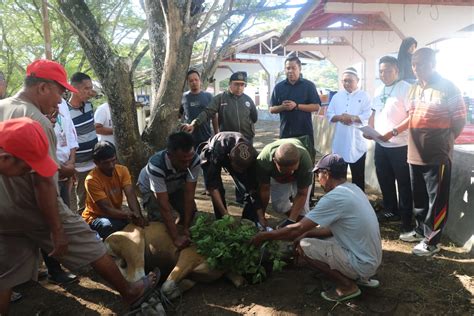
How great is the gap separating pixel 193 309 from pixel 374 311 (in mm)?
1439

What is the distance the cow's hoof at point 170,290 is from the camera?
10.4 feet

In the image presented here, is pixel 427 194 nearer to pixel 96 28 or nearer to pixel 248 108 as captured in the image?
pixel 248 108

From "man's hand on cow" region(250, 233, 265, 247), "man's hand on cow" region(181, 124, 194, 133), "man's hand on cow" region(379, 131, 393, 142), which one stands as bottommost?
"man's hand on cow" region(250, 233, 265, 247)

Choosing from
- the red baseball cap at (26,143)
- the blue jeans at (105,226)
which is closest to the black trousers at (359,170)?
the blue jeans at (105,226)

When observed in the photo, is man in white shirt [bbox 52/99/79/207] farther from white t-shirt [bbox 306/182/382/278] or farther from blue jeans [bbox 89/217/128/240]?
white t-shirt [bbox 306/182/382/278]

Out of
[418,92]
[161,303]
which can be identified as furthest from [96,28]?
[418,92]

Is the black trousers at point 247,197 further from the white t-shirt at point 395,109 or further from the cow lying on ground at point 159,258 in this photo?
the white t-shirt at point 395,109

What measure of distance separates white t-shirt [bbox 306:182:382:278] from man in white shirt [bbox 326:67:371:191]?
7.21ft

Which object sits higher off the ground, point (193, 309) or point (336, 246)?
point (336, 246)

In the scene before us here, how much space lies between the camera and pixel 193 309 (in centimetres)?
318

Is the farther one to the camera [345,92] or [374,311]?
[345,92]

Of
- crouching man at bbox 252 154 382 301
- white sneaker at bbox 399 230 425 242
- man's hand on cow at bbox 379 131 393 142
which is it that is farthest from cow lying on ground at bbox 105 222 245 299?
man's hand on cow at bbox 379 131 393 142

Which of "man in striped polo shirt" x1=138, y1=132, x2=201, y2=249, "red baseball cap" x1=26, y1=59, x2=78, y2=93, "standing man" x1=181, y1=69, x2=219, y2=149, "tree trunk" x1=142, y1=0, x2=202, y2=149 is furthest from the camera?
"standing man" x1=181, y1=69, x2=219, y2=149

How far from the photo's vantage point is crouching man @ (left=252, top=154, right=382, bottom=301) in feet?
9.62
